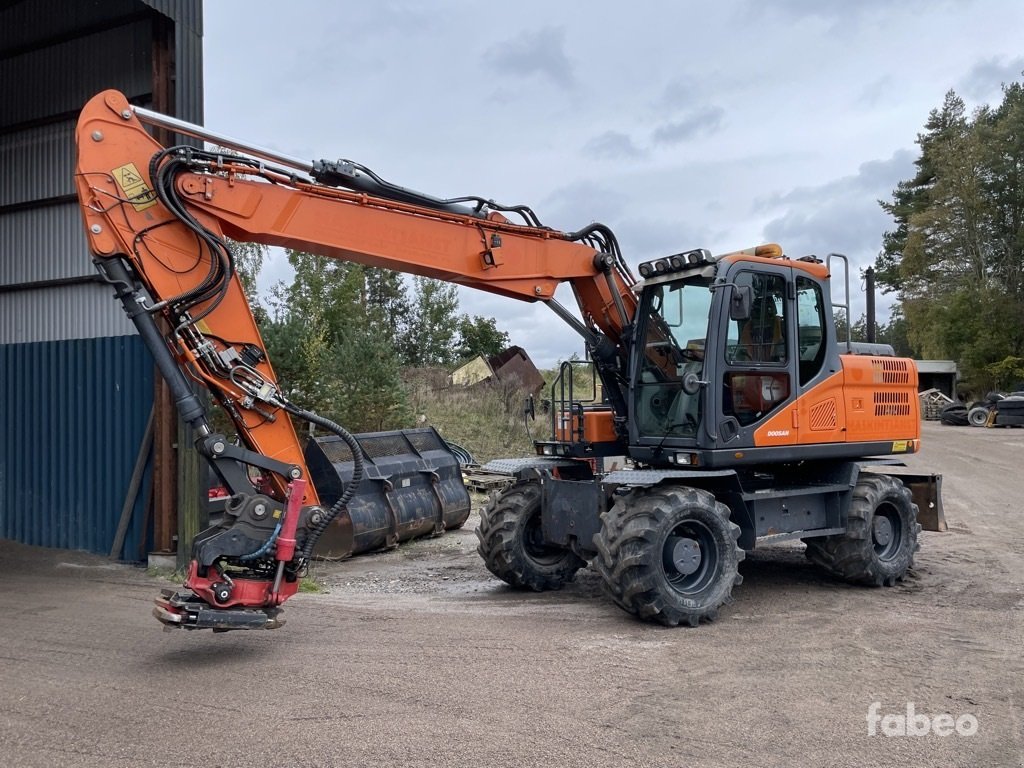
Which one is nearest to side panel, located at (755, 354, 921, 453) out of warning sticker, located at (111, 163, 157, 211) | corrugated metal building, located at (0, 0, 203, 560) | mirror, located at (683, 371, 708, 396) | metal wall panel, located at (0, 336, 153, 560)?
mirror, located at (683, 371, 708, 396)

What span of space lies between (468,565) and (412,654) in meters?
4.03

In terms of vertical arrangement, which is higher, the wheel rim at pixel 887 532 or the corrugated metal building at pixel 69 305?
the corrugated metal building at pixel 69 305

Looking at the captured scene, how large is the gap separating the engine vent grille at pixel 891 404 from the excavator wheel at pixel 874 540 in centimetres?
66

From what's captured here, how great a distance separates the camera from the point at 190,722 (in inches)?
185

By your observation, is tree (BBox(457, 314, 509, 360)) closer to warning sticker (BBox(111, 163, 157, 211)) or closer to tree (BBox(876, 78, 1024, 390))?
tree (BBox(876, 78, 1024, 390))

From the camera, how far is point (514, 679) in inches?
213

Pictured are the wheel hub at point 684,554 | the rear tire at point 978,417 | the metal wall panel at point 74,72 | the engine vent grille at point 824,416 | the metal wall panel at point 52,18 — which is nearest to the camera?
the wheel hub at point 684,554

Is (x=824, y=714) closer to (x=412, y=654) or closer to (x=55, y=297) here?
(x=412, y=654)

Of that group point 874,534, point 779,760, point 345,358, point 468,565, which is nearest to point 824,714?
point 779,760

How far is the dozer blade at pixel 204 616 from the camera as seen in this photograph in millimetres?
5461

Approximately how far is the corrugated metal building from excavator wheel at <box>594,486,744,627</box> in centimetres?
521

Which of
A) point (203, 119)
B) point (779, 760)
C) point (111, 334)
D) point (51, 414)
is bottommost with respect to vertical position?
point (779, 760)

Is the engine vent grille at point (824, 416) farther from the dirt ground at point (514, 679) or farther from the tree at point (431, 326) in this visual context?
the tree at point (431, 326)

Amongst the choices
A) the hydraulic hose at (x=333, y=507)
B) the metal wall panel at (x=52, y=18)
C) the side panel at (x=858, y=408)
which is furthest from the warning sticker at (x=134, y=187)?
the metal wall panel at (x=52, y=18)
